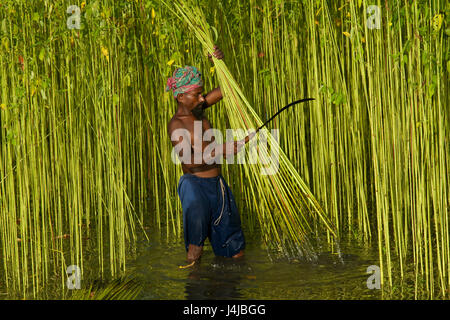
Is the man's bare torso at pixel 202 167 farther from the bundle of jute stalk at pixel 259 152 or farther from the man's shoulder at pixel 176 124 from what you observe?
the bundle of jute stalk at pixel 259 152

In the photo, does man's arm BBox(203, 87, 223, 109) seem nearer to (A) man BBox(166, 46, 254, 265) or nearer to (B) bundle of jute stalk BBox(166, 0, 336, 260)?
(A) man BBox(166, 46, 254, 265)

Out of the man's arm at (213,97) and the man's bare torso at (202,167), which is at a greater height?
the man's arm at (213,97)

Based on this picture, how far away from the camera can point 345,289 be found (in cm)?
313

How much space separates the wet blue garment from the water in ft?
0.35

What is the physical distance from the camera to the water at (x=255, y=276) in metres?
3.12

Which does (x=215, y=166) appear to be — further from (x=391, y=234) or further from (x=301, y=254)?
(x=391, y=234)

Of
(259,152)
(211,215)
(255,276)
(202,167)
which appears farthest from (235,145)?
(255,276)

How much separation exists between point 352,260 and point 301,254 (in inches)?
11.2

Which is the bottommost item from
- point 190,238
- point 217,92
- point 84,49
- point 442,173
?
point 190,238

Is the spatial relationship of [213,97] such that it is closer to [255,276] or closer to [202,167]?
[202,167]

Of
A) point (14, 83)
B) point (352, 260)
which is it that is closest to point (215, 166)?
point (352, 260)

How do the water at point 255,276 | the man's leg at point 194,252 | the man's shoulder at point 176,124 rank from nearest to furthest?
the water at point 255,276, the man's shoulder at point 176,124, the man's leg at point 194,252

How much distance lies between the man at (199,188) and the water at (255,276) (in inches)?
4.7

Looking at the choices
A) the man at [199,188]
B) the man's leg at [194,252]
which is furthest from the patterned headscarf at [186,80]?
the man's leg at [194,252]
